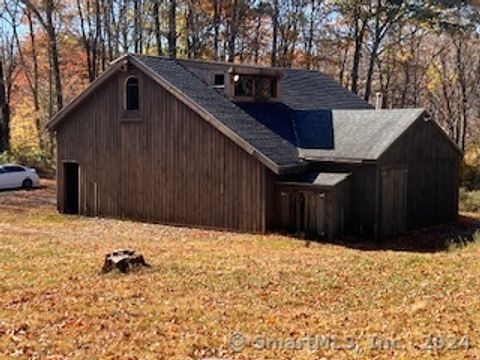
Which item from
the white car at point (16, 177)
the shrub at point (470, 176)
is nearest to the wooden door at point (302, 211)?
the shrub at point (470, 176)

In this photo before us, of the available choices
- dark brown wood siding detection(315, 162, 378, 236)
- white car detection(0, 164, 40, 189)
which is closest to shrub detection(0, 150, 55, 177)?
white car detection(0, 164, 40, 189)

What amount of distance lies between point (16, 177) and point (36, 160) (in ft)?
25.0

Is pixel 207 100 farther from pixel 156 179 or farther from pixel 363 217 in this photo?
pixel 363 217

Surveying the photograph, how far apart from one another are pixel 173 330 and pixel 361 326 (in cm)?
267

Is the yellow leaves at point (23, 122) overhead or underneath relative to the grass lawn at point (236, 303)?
overhead

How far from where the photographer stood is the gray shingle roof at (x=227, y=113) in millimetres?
20438

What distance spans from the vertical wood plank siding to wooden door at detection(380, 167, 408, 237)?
11.8ft

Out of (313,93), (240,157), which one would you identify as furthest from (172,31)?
(240,157)

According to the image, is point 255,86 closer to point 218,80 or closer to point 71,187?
point 218,80

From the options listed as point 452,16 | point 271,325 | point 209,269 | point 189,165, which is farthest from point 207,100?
point 452,16

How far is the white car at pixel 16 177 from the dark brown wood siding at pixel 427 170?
61.7ft

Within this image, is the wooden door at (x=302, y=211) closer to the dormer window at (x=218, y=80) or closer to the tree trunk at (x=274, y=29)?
the dormer window at (x=218, y=80)

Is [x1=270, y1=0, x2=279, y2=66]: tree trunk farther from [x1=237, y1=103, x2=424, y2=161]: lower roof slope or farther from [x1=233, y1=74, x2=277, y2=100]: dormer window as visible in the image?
[x1=237, y1=103, x2=424, y2=161]: lower roof slope

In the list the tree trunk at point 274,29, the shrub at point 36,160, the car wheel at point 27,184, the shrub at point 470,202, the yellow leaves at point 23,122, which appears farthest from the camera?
the yellow leaves at point 23,122
